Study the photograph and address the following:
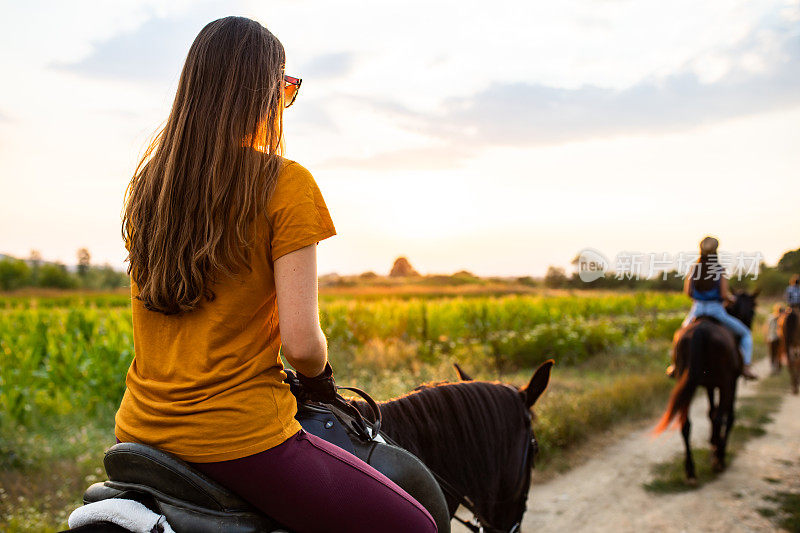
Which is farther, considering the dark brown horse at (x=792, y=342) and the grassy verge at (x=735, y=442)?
the dark brown horse at (x=792, y=342)

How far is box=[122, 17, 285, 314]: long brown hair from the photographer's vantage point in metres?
1.52

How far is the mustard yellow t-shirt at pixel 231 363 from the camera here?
1.50m

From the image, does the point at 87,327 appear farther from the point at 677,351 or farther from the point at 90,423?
the point at 677,351

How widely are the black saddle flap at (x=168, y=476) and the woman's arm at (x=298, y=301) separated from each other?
1.36 ft

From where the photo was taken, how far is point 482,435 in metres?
2.53

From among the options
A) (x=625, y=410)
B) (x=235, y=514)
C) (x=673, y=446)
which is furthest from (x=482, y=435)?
(x=625, y=410)

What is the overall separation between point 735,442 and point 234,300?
8.33m

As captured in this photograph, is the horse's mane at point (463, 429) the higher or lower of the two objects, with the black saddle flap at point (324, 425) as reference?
lower

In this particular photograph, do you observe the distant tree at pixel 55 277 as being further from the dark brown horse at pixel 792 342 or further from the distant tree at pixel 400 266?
the dark brown horse at pixel 792 342

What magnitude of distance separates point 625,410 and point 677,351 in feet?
7.37

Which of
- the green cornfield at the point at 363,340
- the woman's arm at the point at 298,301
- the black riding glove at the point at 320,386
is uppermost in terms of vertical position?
the woman's arm at the point at 298,301

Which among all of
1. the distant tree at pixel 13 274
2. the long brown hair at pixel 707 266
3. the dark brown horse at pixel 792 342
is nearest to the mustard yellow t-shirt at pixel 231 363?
the long brown hair at pixel 707 266

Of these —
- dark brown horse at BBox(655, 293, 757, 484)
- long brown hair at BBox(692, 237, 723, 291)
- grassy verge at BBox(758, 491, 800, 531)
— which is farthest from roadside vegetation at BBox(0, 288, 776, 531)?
long brown hair at BBox(692, 237, 723, 291)

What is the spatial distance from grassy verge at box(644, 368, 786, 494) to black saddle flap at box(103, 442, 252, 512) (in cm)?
566
